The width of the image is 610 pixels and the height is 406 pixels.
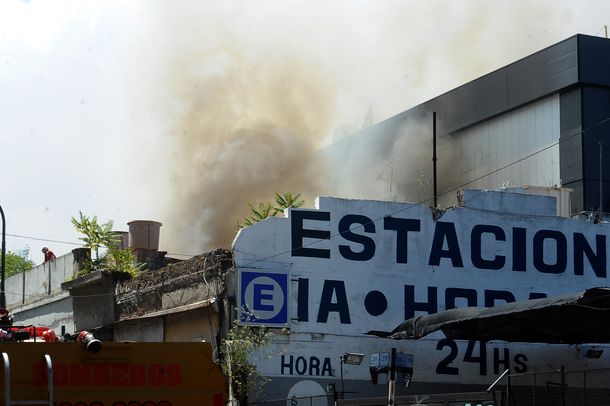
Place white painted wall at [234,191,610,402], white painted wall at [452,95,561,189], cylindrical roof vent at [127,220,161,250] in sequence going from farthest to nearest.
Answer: white painted wall at [452,95,561,189], cylindrical roof vent at [127,220,161,250], white painted wall at [234,191,610,402]

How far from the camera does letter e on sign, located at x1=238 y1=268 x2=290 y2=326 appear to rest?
26.0 metres

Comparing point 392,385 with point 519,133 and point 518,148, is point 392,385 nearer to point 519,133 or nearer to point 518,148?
point 518,148

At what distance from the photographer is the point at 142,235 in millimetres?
36000

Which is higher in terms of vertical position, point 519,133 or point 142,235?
point 519,133

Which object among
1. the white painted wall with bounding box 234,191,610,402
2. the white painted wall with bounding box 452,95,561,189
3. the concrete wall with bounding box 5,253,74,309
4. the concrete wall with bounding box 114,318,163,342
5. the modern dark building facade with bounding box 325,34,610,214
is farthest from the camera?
the white painted wall with bounding box 452,95,561,189

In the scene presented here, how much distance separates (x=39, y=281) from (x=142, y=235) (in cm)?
680

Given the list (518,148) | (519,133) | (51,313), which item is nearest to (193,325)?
(51,313)

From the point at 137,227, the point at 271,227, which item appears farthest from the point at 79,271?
the point at 271,227

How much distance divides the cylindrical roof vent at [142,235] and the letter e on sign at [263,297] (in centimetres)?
1040

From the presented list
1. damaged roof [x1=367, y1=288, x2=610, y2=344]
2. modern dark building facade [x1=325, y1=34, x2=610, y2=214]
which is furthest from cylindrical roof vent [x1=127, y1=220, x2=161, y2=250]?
modern dark building facade [x1=325, y1=34, x2=610, y2=214]

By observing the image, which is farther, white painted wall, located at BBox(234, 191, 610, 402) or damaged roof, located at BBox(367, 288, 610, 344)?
white painted wall, located at BBox(234, 191, 610, 402)

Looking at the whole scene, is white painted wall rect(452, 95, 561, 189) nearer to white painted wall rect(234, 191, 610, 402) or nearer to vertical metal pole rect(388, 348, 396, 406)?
white painted wall rect(234, 191, 610, 402)

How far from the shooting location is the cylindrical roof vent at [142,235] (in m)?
36.0

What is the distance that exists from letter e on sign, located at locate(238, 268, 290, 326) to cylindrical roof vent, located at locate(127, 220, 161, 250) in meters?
10.4
